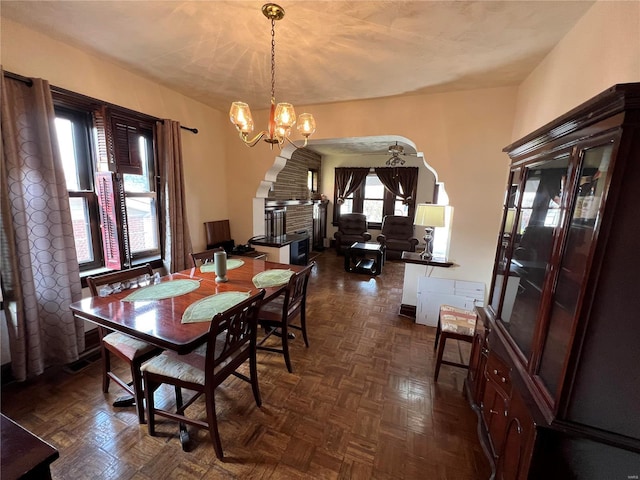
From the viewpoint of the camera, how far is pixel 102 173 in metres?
2.36

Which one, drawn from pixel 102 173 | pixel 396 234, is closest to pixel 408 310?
pixel 396 234

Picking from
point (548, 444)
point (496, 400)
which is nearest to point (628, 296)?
point (548, 444)

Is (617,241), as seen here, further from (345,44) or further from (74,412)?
(74,412)

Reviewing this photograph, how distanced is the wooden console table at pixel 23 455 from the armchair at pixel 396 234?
5.62m

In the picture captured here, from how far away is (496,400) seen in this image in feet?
4.52

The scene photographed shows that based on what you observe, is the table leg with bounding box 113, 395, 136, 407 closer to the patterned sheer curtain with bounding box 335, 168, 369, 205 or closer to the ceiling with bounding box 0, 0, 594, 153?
the ceiling with bounding box 0, 0, 594, 153

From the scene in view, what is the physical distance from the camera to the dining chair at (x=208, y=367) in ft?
4.56

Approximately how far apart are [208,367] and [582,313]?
1600 mm

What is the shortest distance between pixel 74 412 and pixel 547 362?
269cm

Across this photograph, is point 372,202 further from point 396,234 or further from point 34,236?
point 34,236

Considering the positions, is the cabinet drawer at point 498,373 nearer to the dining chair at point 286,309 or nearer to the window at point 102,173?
the dining chair at point 286,309

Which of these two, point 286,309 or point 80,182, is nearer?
point 286,309

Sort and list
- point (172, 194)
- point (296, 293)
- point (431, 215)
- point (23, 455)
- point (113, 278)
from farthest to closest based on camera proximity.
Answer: point (172, 194), point (431, 215), point (296, 293), point (113, 278), point (23, 455)

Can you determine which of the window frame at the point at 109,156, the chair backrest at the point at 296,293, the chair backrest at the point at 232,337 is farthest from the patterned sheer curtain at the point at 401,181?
the chair backrest at the point at 232,337
